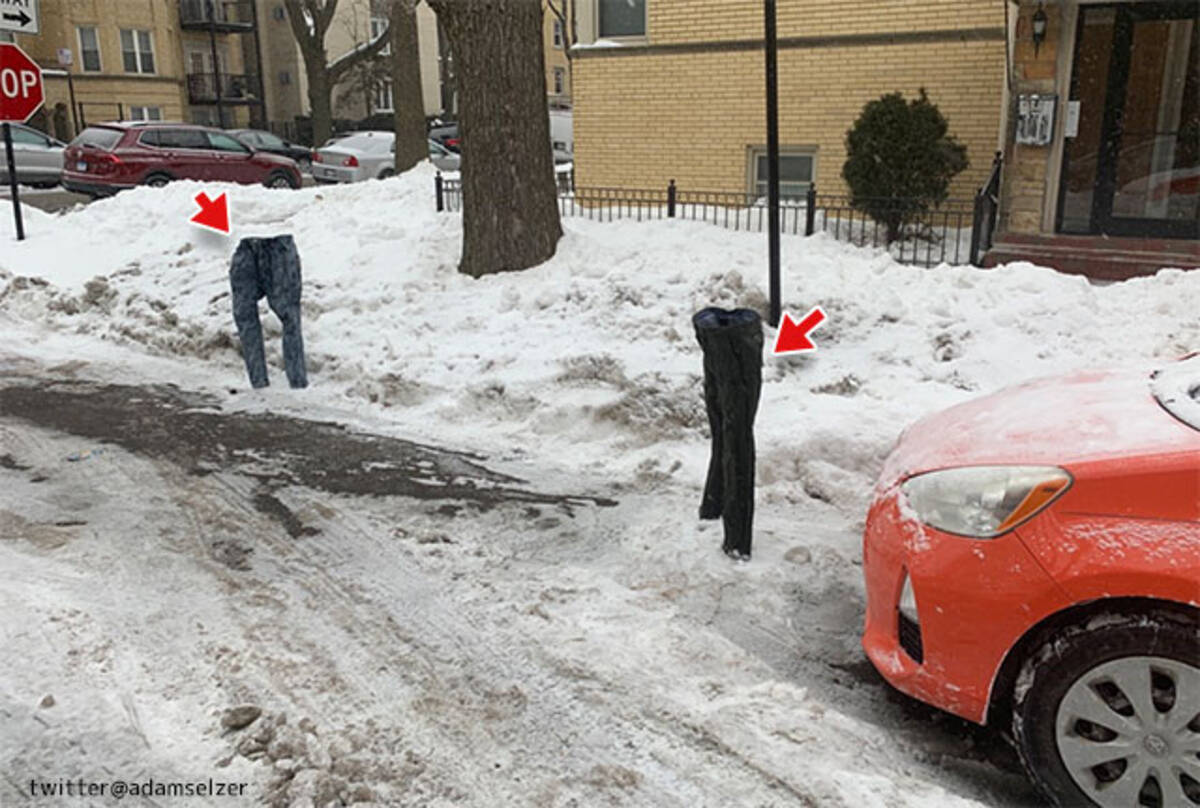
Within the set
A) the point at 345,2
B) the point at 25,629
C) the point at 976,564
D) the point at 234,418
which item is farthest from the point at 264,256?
the point at 345,2

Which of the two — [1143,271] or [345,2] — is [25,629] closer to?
[1143,271]

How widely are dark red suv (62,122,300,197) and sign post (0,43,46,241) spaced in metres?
6.90

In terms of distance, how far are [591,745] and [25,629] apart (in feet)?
7.99

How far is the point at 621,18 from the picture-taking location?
48.6ft

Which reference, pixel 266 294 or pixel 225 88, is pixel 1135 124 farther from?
pixel 225 88

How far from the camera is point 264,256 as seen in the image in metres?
7.77

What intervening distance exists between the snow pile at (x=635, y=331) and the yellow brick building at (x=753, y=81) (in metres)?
4.41

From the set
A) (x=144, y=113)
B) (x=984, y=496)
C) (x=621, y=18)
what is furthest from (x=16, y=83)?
(x=144, y=113)

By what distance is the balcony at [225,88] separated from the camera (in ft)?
151

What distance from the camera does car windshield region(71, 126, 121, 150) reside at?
19984 mm

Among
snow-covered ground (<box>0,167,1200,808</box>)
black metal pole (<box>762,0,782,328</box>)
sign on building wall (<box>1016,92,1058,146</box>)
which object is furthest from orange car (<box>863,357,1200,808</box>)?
sign on building wall (<box>1016,92,1058,146</box>)

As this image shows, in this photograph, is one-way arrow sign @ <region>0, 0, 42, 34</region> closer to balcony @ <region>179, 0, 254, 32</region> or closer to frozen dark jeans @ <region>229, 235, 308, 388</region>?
frozen dark jeans @ <region>229, 235, 308, 388</region>

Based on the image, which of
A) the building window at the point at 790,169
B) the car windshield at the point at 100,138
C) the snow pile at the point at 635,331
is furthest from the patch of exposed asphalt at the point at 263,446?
the car windshield at the point at 100,138

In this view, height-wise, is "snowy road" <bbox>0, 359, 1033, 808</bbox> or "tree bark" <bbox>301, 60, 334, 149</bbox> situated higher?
"tree bark" <bbox>301, 60, 334, 149</bbox>
